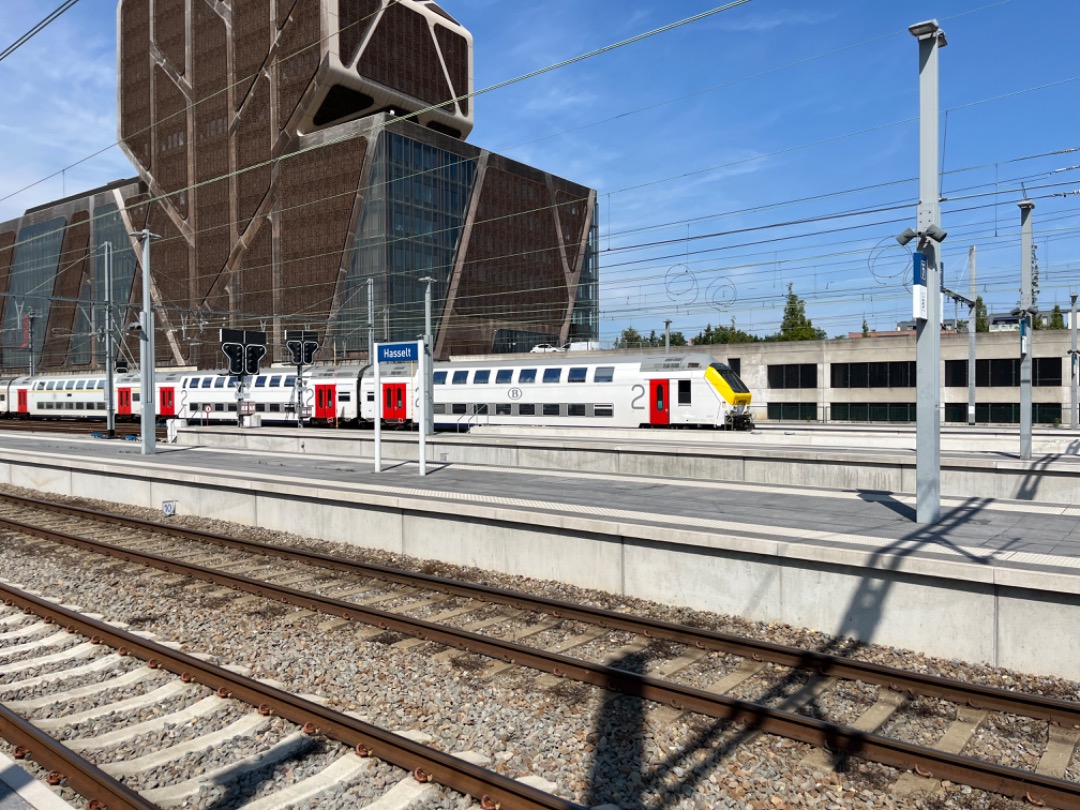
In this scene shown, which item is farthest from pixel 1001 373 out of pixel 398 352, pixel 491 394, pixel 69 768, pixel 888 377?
pixel 69 768

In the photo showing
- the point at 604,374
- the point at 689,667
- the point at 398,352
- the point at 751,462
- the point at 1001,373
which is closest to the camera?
the point at 689,667

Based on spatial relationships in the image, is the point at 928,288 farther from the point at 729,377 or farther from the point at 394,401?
the point at 394,401

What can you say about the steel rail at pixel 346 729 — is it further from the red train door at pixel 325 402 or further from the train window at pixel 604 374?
the red train door at pixel 325 402

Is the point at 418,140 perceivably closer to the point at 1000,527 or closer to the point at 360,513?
the point at 360,513

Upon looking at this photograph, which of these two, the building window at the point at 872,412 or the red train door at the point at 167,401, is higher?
the red train door at the point at 167,401

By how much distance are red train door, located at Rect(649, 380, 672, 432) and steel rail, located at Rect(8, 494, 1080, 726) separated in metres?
18.8

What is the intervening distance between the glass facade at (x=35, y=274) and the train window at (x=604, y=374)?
286 feet

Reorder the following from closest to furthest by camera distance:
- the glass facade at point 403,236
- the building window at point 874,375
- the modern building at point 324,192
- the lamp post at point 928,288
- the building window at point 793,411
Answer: the lamp post at point 928,288 < the building window at point 874,375 < the building window at point 793,411 < the glass facade at point 403,236 < the modern building at point 324,192

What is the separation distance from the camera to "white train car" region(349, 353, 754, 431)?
96.0 feet

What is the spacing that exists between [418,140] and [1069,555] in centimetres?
6862

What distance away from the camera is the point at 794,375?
1864 inches


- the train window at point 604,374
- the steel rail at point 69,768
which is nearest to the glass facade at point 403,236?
the train window at point 604,374

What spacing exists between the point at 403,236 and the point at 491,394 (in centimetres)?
3849

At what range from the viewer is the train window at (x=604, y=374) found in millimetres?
31094
